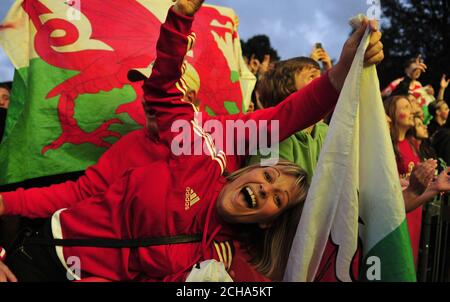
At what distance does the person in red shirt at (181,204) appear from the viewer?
159 cm

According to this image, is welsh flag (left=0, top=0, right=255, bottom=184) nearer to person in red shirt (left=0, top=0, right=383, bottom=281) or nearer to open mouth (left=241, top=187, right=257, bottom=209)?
person in red shirt (left=0, top=0, right=383, bottom=281)

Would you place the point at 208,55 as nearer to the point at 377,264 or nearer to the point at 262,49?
the point at 377,264

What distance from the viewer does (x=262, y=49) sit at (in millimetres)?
11406

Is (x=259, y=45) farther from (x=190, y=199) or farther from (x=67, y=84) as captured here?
(x=190, y=199)

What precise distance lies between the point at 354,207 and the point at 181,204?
506mm

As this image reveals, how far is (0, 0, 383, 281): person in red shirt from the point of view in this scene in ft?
5.22

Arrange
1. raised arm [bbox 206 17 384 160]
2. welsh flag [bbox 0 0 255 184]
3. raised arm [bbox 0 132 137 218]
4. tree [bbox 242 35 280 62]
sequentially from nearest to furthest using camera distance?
1. raised arm [bbox 206 17 384 160]
2. raised arm [bbox 0 132 137 218]
3. welsh flag [bbox 0 0 255 184]
4. tree [bbox 242 35 280 62]

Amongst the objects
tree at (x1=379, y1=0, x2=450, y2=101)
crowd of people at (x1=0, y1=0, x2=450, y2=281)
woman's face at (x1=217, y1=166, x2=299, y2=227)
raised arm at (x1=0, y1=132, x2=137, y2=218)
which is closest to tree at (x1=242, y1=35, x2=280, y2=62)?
tree at (x1=379, y1=0, x2=450, y2=101)

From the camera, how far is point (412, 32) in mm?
16344

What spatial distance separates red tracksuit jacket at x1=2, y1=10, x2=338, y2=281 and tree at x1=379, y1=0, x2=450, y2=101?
14.4 metres

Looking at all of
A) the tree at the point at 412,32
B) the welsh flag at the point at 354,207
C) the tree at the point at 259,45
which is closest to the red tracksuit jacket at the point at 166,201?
the welsh flag at the point at 354,207

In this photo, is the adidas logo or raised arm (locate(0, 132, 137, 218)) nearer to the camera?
the adidas logo

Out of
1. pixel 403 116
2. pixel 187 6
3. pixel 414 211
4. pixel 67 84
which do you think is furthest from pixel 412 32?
pixel 187 6
